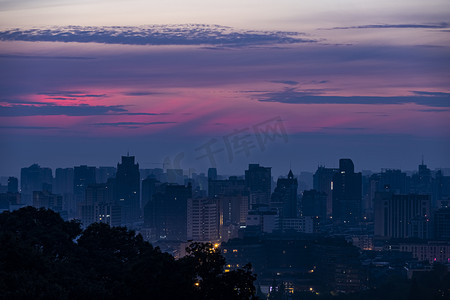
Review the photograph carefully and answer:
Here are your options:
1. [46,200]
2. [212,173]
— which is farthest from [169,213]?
[212,173]

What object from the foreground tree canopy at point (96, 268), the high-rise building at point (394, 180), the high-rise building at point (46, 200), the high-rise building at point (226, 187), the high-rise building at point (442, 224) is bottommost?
the high-rise building at point (442, 224)

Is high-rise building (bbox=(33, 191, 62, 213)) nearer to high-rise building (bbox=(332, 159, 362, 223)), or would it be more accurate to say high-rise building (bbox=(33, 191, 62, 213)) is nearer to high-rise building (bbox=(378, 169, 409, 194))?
high-rise building (bbox=(332, 159, 362, 223))

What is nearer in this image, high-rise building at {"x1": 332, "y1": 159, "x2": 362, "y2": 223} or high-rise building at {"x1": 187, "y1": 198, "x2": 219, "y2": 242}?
high-rise building at {"x1": 187, "y1": 198, "x2": 219, "y2": 242}

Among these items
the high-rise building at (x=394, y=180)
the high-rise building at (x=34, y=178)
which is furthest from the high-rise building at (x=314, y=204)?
the high-rise building at (x=34, y=178)

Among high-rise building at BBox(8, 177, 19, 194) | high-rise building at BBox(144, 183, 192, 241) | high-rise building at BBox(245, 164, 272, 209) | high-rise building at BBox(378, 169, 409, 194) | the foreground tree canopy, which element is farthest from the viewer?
high-rise building at BBox(378, 169, 409, 194)

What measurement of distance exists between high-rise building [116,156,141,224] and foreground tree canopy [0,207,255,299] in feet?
291

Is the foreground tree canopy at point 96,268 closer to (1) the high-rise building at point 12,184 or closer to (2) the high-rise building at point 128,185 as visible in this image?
(2) the high-rise building at point 128,185

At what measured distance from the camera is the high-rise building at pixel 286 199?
4183 inches

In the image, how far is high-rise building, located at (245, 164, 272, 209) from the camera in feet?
383

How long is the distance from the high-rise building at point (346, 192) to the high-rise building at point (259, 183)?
822 cm

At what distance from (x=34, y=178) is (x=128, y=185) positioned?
Answer: 62.5 feet

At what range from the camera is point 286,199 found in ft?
354

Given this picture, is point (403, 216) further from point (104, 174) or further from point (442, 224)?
point (104, 174)

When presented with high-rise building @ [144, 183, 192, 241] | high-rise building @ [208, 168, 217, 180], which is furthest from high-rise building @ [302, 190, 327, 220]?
high-rise building @ [208, 168, 217, 180]
